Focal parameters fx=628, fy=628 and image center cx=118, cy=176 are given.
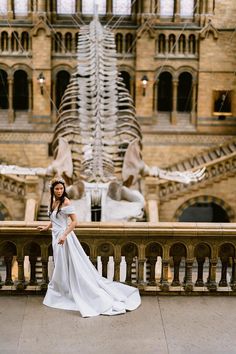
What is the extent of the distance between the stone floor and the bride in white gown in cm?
12

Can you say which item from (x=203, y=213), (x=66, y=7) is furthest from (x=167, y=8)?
(x=203, y=213)

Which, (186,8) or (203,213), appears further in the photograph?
(203,213)

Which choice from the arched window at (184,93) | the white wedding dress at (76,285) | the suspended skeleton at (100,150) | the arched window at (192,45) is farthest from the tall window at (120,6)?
the white wedding dress at (76,285)

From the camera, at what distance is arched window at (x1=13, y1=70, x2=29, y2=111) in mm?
24750

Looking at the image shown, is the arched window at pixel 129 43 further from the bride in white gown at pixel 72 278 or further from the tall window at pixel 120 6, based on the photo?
the bride in white gown at pixel 72 278

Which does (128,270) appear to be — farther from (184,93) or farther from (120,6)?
(120,6)

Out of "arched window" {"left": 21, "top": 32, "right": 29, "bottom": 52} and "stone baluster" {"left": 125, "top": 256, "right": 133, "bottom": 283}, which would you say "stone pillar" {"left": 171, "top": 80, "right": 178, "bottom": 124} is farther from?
"stone baluster" {"left": 125, "top": 256, "right": 133, "bottom": 283}

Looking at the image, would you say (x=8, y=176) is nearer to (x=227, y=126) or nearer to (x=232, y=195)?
(x=232, y=195)

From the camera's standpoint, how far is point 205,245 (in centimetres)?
643

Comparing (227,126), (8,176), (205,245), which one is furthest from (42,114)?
(205,245)

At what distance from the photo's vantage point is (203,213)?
84.7 feet

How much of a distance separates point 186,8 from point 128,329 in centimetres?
2035

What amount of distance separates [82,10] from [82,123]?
9.75 metres

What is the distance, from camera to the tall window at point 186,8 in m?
24.0
